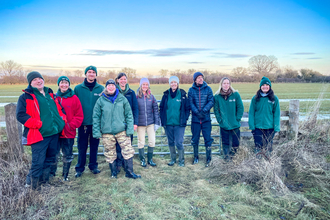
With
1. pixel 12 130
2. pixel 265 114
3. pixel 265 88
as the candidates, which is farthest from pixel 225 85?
pixel 12 130

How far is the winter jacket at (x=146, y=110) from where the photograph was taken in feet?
16.5

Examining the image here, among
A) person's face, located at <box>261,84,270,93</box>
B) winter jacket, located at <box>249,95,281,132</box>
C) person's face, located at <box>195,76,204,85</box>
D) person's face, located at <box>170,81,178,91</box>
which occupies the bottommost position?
winter jacket, located at <box>249,95,281,132</box>

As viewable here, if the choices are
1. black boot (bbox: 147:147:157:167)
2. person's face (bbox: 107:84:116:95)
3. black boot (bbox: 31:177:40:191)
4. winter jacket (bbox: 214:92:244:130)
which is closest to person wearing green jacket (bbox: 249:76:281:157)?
winter jacket (bbox: 214:92:244:130)

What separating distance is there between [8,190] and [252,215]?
12.8 ft

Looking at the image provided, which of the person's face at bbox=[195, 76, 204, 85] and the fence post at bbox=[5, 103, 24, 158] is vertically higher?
the person's face at bbox=[195, 76, 204, 85]

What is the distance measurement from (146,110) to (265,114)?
278cm

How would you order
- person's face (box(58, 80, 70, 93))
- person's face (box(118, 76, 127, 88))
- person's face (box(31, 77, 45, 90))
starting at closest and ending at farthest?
person's face (box(31, 77, 45, 90)), person's face (box(58, 80, 70, 93)), person's face (box(118, 76, 127, 88))

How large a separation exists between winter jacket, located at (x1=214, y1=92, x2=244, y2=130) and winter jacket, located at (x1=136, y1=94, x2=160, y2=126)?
158cm

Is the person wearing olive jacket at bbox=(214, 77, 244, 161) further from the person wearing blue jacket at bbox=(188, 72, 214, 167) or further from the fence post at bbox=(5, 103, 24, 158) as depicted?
the fence post at bbox=(5, 103, 24, 158)

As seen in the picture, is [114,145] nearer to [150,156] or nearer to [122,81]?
[150,156]

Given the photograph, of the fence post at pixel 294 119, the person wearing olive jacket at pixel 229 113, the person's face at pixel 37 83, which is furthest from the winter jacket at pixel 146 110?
the fence post at pixel 294 119

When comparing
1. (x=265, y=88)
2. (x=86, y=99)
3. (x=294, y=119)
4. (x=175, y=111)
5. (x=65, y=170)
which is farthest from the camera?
(x=294, y=119)

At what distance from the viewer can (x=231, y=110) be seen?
16.9 ft

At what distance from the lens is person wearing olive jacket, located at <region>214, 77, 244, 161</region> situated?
203 inches
